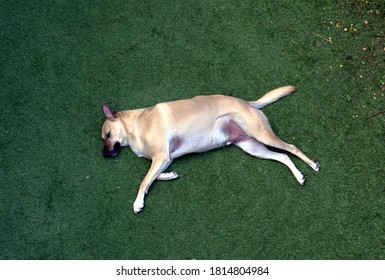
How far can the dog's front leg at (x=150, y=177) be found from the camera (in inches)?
164

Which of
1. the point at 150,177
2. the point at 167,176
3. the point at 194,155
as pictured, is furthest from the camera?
the point at 194,155

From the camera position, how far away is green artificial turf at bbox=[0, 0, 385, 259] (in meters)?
4.17

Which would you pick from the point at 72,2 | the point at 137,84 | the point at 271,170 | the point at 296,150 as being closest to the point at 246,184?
the point at 271,170

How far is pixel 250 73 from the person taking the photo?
466 centimetres

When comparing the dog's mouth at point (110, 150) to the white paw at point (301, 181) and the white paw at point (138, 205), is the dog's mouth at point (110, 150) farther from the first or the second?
the white paw at point (301, 181)

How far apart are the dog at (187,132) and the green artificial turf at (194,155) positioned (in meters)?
0.11

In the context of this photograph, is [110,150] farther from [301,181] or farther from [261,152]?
[301,181]

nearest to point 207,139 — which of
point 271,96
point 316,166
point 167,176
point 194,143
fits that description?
point 194,143

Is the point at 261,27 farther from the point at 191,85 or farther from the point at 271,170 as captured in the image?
the point at 271,170

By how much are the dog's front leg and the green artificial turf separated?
0.10m

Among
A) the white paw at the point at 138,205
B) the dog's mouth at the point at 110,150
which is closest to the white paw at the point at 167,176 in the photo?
the white paw at the point at 138,205

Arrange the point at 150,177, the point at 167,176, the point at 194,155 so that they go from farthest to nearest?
the point at 194,155 → the point at 167,176 → the point at 150,177

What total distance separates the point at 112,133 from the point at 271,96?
5.01 ft

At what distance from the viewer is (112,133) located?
4.30 m
